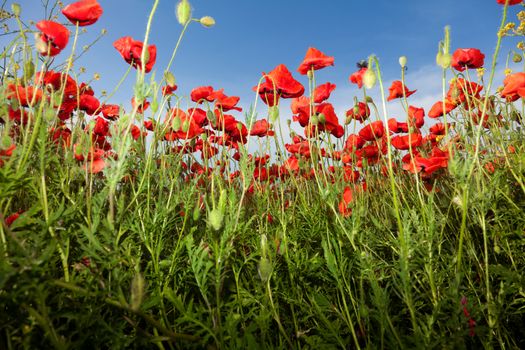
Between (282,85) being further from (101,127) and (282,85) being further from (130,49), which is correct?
(101,127)

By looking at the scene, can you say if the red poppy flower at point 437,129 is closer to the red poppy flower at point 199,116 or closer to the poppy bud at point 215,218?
the red poppy flower at point 199,116

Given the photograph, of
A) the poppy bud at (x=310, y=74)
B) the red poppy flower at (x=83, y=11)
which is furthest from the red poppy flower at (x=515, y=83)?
the red poppy flower at (x=83, y=11)

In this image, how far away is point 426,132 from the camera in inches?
116

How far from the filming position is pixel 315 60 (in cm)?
210

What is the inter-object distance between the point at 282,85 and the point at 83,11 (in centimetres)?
97

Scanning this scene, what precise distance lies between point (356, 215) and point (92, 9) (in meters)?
1.37

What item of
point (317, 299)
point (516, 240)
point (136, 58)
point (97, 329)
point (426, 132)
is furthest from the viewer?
point (426, 132)

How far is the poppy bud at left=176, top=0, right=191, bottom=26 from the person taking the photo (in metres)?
1.39

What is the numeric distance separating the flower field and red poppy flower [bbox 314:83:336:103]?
1 centimetres

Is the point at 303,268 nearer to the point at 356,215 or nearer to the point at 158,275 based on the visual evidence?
the point at 356,215

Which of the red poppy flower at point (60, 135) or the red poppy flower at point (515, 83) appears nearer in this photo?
the red poppy flower at point (60, 135)

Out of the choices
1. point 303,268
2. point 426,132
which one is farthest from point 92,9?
point 426,132

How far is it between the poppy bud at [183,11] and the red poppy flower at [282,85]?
66 cm

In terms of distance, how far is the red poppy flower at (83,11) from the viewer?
5.38ft
